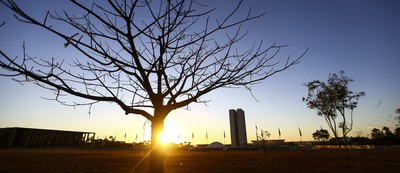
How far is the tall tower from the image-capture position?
360 feet

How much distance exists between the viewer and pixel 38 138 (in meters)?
95.2

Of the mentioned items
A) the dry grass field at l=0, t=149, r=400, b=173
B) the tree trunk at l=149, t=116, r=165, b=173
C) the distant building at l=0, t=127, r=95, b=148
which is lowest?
the dry grass field at l=0, t=149, r=400, b=173

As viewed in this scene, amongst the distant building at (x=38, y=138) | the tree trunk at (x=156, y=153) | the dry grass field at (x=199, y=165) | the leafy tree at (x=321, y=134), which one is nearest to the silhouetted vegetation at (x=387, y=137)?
the leafy tree at (x=321, y=134)

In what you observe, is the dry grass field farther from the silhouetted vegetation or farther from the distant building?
the distant building

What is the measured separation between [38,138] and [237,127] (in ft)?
294

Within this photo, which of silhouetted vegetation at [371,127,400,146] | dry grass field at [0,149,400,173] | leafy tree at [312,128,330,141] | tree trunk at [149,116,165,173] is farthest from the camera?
leafy tree at [312,128,330,141]

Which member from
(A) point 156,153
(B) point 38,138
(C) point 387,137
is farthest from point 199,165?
(B) point 38,138

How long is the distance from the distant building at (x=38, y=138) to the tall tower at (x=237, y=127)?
248 ft

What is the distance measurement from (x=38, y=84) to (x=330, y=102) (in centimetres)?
2267

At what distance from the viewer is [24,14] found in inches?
86.9

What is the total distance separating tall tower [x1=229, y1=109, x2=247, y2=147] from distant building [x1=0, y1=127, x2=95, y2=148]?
248 feet

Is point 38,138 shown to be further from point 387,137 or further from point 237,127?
point 387,137

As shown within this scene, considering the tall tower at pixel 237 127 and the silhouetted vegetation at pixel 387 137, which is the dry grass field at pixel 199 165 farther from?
the tall tower at pixel 237 127

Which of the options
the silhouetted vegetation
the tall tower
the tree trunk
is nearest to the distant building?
the tall tower
